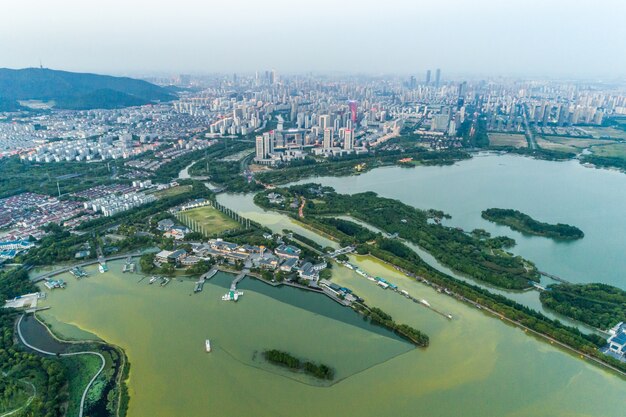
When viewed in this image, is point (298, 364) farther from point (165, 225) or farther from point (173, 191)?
point (173, 191)

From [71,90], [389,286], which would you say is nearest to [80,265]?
[389,286]

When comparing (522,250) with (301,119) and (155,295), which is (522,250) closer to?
(155,295)

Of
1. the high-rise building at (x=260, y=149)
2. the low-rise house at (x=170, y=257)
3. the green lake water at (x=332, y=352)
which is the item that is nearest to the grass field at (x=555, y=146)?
the green lake water at (x=332, y=352)

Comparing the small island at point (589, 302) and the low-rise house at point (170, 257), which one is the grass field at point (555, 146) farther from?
the low-rise house at point (170, 257)

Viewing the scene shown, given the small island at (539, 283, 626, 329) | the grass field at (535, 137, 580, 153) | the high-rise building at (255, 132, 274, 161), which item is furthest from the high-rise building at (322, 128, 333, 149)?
the small island at (539, 283, 626, 329)

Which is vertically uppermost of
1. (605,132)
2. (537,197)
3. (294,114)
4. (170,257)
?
(294,114)

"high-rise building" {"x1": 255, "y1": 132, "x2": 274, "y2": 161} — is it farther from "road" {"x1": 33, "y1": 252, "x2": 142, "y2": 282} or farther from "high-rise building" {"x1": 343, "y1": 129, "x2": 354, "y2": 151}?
"road" {"x1": 33, "y1": 252, "x2": 142, "y2": 282}
